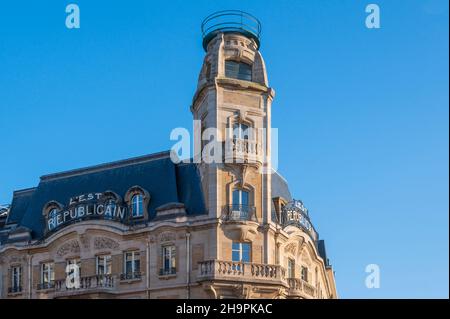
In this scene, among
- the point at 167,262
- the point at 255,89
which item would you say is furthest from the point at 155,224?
the point at 255,89

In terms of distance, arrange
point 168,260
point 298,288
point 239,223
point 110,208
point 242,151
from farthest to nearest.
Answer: point 110,208, point 298,288, point 242,151, point 168,260, point 239,223

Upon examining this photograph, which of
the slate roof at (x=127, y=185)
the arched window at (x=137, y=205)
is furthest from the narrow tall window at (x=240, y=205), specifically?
the arched window at (x=137, y=205)

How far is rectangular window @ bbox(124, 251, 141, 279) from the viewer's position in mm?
44375

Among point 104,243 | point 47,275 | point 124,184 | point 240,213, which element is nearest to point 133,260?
point 104,243

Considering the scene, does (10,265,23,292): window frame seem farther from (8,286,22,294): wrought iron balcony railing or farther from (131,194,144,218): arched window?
(131,194,144,218): arched window

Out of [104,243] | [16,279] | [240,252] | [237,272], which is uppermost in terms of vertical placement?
[104,243]

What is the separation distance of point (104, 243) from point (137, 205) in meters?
2.81

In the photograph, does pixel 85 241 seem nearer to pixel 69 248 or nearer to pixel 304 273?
pixel 69 248

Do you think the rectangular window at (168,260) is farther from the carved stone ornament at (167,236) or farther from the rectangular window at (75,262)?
the rectangular window at (75,262)

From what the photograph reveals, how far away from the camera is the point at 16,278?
158ft

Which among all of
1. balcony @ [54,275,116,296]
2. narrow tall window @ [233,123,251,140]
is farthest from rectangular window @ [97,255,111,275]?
narrow tall window @ [233,123,251,140]

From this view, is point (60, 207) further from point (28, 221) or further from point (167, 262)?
point (167, 262)

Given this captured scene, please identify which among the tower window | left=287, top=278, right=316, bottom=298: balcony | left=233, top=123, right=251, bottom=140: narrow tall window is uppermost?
the tower window

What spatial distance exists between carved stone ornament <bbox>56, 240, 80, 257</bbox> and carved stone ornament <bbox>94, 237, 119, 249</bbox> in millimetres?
1308
